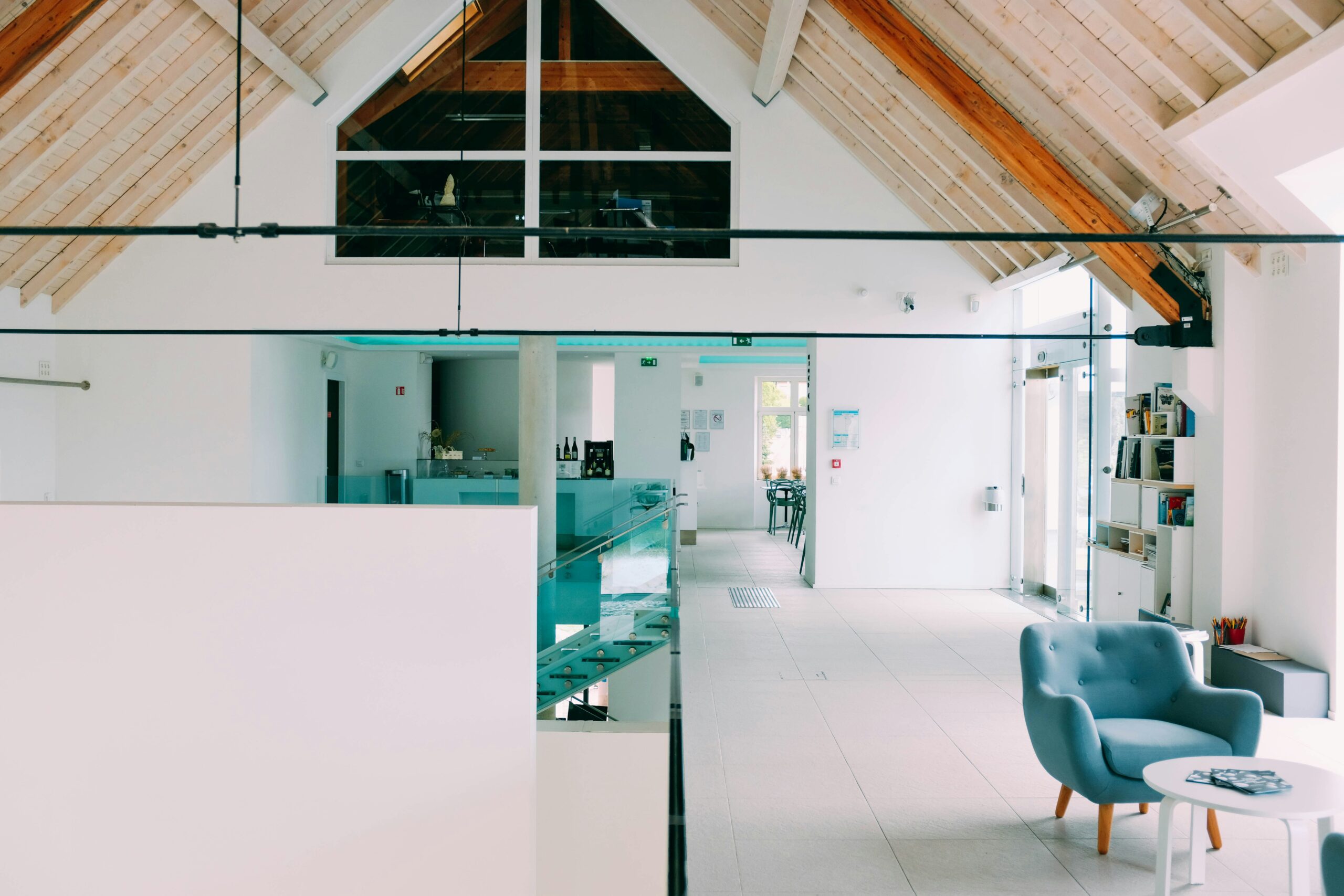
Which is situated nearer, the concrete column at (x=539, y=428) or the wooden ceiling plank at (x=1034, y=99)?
the wooden ceiling plank at (x=1034, y=99)

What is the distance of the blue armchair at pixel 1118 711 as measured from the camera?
3.68 m

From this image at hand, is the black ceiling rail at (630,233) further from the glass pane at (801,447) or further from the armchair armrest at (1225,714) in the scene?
the glass pane at (801,447)

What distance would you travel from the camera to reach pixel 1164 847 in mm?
3234

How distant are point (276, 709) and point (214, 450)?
7157mm

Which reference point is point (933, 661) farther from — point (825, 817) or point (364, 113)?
point (364, 113)

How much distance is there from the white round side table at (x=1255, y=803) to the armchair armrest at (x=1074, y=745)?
27 centimetres

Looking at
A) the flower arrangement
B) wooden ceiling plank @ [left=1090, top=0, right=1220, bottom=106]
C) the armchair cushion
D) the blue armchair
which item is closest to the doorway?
the flower arrangement

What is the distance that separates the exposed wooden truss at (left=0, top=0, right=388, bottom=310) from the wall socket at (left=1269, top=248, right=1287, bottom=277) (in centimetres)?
818

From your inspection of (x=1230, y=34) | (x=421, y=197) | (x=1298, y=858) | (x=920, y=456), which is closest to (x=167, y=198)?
(x=421, y=197)

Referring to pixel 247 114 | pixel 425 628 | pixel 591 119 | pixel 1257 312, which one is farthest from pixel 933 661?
pixel 247 114

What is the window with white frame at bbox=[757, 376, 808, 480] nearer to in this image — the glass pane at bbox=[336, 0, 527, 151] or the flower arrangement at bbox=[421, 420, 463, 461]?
the flower arrangement at bbox=[421, 420, 463, 461]

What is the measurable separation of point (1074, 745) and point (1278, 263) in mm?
4155

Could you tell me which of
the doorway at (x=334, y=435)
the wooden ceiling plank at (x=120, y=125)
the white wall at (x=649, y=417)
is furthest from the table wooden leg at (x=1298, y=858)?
the doorway at (x=334, y=435)

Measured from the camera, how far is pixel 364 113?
958 centimetres
